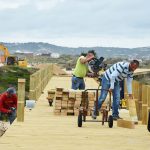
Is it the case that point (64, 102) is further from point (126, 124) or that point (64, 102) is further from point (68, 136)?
point (68, 136)

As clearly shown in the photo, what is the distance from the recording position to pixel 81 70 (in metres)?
17.8

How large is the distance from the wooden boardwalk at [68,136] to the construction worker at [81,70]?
2.32 m

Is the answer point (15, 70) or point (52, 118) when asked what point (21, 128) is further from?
point (15, 70)

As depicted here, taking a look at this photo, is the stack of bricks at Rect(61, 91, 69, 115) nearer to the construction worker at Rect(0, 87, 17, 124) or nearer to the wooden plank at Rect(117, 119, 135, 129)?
the construction worker at Rect(0, 87, 17, 124)

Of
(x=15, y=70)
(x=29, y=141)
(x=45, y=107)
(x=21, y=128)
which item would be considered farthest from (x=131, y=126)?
(x=15, y=70)

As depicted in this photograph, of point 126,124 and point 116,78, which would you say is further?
point 116,78

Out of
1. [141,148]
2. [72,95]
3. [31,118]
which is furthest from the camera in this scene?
[72,95]

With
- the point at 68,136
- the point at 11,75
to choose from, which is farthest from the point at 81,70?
the point at 11,75

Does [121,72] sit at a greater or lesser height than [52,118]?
greater

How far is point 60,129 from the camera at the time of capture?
1334 centimetres

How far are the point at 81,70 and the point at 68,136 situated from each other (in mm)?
5859

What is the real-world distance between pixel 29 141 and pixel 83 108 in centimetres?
293

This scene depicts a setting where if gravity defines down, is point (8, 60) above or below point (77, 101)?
below

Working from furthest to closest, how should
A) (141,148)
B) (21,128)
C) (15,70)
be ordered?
(15,70) → (21,128) → (141,148)
